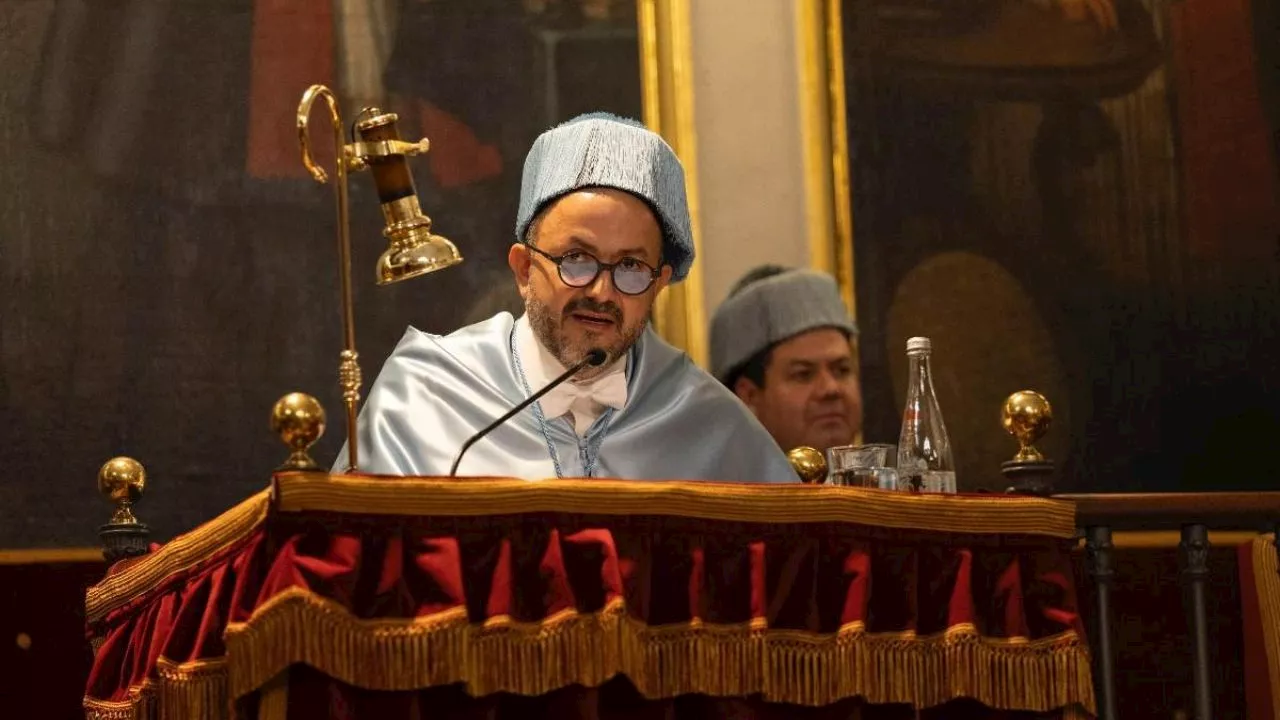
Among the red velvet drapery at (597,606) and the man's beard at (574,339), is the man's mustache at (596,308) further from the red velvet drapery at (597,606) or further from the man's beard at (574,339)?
the red velvet drapery at (597,606)

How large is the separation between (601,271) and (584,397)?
327mm

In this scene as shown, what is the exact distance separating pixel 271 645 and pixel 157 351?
2.56m

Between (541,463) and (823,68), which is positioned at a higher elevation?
(823,68)

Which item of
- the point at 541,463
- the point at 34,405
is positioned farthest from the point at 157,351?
the point at 541,463

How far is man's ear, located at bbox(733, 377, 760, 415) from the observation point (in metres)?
5.55

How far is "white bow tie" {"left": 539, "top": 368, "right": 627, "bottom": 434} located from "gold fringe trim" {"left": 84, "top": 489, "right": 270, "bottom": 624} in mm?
1028

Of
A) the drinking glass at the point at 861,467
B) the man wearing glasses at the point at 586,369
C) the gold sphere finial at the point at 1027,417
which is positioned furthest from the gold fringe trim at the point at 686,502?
the man wearing glasses at the point at 586,369

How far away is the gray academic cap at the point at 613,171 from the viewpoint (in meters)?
4.19

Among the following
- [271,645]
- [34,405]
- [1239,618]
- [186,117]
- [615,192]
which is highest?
[186,117]

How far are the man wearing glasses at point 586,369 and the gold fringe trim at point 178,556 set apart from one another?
2.18 feet

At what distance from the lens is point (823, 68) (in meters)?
5.89

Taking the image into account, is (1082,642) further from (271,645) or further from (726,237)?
(726,237)

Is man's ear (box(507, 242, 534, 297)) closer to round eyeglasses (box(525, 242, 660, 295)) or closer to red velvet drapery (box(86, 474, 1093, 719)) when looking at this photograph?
round eyeglasses (box(525, 242, 660, 295))

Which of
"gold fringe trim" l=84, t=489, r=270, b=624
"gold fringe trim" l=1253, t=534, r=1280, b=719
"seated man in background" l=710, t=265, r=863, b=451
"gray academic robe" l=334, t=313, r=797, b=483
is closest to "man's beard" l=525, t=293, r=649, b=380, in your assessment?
"gray academic robe" l=334, t=313, r=797, b=483
